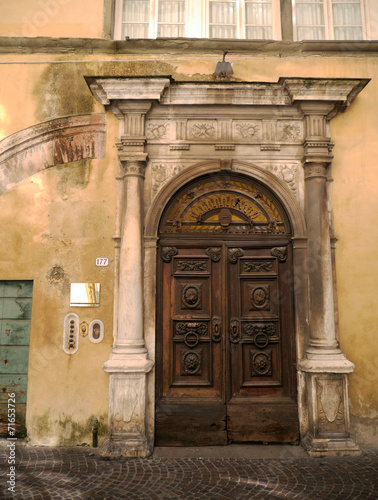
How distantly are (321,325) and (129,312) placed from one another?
244 cm

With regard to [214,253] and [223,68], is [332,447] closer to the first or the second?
[214,253]

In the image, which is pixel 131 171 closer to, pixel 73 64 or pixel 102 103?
pixel 102 103

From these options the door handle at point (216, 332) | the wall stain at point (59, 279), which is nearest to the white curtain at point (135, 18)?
the wall stain at point (59, 279)

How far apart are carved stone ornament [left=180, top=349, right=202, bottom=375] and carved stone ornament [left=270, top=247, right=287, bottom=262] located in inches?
66.1

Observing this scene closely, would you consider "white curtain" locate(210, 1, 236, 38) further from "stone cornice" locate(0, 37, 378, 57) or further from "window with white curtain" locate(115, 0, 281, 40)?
"stone cornice" locate(0, 37, 378, 57)

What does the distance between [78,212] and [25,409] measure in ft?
8.75

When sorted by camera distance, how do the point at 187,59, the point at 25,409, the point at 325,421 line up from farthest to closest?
the point at 187,59, the point at 25,409, the point at 325,421

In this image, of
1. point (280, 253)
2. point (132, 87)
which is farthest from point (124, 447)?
point (132, 87)

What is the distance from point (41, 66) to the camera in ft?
17.2

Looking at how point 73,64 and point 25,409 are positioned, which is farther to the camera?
point 73,64

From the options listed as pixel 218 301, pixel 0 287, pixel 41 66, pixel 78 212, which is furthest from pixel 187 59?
pixel 0 287

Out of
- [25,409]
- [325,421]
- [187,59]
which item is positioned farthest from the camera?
[187,59]

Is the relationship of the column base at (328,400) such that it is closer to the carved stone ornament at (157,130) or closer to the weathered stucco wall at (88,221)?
the weathered stucco wall at (88,221)

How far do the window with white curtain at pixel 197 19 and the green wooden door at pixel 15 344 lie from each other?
4020 mm
